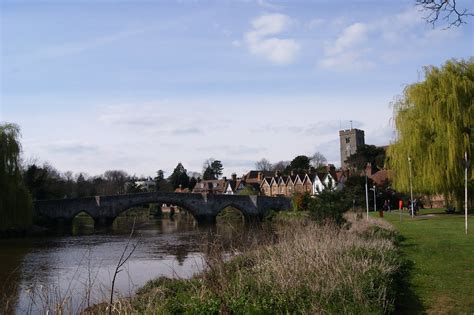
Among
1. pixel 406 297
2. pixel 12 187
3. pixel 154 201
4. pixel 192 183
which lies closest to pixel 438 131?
pixel 406 297

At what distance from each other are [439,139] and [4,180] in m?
27.7

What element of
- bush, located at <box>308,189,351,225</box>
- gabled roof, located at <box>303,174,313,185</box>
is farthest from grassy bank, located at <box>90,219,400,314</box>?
gabled roof, located at <box>303,174,313,185</box>

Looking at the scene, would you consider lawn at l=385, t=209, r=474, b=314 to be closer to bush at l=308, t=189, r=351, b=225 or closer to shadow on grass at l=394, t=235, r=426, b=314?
shadow on grass at l=394, t=235, r=426, b=314

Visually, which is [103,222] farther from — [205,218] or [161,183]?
[161,183]

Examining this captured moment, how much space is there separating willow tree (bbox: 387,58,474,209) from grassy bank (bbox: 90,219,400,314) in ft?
70.2

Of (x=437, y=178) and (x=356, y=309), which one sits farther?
(x=437, y=178)

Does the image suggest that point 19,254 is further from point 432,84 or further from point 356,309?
point 432,84

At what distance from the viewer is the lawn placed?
9.09m

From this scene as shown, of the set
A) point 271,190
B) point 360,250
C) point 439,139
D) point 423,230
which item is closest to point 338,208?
point 423,230

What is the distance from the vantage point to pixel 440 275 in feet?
38.3

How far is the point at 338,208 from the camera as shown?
2027cm

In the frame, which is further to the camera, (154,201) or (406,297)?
(154,201)

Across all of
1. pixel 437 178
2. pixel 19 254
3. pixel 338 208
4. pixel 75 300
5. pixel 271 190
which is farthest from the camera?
pixel 271 190

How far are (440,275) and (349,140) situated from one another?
107233 mm
